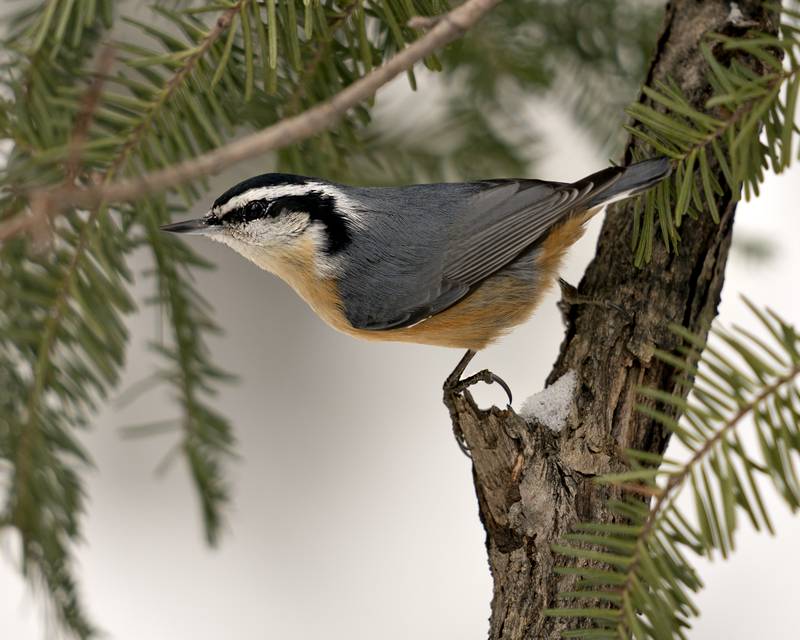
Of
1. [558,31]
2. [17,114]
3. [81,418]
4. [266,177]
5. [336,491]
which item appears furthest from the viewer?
[336,491]

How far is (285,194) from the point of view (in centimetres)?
129

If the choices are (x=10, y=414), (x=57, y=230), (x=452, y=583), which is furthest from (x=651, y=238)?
(x=452, y=583)

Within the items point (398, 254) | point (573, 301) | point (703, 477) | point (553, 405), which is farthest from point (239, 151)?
point (398, 254)

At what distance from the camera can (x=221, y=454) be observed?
1326mm

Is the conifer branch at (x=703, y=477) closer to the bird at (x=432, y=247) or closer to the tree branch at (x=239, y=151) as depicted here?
the tree branch at (x=239, y=151)

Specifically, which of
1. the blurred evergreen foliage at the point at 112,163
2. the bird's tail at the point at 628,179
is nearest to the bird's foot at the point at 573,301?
the bird's tail at the point at 628,179

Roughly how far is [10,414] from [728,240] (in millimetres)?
836

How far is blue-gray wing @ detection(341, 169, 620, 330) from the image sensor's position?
1370 millimetres

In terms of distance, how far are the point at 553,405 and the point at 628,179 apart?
272 mm

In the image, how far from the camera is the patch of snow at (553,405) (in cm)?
95

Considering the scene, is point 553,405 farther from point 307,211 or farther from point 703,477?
point 307,211

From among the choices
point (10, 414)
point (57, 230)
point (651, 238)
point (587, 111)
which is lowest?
point (10, 414)

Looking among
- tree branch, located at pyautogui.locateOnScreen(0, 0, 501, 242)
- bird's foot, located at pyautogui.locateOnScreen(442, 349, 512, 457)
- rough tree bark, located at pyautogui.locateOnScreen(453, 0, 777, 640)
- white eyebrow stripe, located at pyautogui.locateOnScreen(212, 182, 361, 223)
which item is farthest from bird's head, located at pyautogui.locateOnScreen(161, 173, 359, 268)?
tree branch, located at pyautogui.locateOnScreen(0, 0, 501, 242)

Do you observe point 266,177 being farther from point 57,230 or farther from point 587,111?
point 587,111
